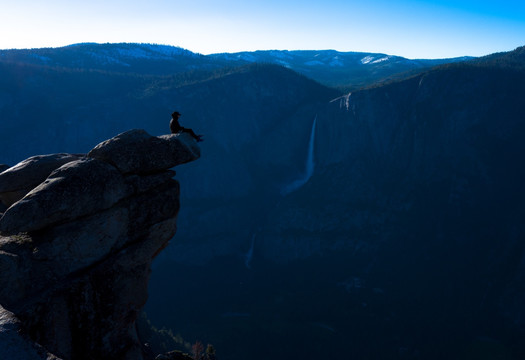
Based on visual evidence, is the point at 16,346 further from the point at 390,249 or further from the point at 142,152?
the point at 390,249

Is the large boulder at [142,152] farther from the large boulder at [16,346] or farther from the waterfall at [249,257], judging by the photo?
the waterfall at [249,257]

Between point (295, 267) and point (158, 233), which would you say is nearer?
point (158, 233)

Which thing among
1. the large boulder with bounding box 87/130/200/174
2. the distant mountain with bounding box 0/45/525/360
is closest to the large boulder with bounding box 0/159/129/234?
the large boulder with bounding box 87/130/200/174

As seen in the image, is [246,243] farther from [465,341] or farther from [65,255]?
[65,255]

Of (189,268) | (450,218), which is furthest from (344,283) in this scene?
(189,268)

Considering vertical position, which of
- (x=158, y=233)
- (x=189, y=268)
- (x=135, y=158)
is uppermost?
(x=135, y=158)

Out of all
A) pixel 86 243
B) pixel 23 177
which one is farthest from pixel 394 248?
pixel 23 177

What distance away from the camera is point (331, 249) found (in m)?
179

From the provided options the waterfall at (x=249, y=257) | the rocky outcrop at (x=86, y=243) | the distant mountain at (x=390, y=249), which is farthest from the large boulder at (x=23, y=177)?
the waterfall at (x=249, y=257)

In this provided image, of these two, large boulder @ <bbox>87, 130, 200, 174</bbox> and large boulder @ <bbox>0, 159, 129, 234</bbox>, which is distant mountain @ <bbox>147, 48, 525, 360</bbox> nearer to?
large boulder @ <bbox>87, 130, 200, 174</bbox>

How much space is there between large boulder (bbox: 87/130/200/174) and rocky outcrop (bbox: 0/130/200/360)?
56 mm

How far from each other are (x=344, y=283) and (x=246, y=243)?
54.8m

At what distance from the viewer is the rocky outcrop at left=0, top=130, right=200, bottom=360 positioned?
1778cm

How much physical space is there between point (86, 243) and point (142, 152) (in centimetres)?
588
